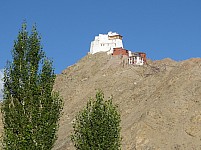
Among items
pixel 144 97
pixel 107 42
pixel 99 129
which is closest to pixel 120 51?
pixel 107 42

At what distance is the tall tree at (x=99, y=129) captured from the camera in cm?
3269

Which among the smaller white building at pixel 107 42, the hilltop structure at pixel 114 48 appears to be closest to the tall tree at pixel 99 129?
the hilltop structure at pixel 114 48

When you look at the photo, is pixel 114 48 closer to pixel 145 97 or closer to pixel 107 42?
pixel 107 42

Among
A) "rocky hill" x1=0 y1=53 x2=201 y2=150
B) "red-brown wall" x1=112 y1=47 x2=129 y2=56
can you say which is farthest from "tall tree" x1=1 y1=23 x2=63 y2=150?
"red-brown wall" x1=112 y1=47 x2=129 y2=56

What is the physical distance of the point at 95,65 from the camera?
106125 millimetres

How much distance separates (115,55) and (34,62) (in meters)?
71.7

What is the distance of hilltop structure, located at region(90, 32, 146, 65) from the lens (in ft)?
340

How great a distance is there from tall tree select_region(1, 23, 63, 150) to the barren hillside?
32.5m

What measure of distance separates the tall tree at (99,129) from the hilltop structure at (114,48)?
229ft

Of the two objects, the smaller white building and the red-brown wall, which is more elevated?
the smaller white building

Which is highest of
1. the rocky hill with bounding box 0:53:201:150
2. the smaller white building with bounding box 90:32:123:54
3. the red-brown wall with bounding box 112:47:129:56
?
the smaller white building with bounding box 90:32:123:54

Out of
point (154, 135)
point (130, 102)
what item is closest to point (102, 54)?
point (130, 102)

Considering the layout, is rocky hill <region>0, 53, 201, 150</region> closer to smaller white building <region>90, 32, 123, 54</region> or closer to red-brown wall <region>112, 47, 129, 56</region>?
red-brown wall <region>112, 47, 129, 56</region>

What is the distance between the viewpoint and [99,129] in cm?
3300
